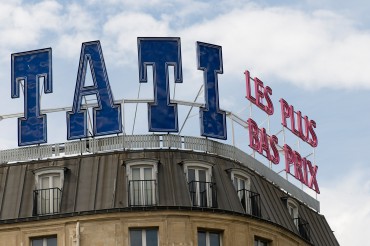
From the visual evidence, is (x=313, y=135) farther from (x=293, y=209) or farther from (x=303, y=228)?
(x=303, y=228)

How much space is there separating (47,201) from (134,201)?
4876 millimetres

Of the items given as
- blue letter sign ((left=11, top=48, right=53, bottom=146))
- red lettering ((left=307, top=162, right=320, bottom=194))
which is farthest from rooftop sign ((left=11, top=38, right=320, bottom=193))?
red lettering ((left=307, top=162, right=320, bottom=194))

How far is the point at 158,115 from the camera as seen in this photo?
66688 mm

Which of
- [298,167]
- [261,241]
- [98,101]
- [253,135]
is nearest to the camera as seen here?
[261,241]

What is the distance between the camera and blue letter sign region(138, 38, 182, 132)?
66688 mm

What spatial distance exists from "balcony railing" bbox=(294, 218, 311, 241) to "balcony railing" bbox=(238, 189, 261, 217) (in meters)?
5.51

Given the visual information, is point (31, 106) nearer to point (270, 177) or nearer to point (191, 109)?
point (191, 109)

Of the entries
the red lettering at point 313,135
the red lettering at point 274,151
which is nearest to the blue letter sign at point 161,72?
the red lettering at point 274,151

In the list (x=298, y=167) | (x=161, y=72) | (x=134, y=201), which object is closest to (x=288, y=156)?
(x=298, y=167)

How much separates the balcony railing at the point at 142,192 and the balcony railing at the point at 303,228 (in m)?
11.9

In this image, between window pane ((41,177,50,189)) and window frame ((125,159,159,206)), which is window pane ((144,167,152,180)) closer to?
window frame ((125,159,159,206))

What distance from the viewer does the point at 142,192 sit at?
2542 inches

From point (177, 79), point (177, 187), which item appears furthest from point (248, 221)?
point (177, 79)

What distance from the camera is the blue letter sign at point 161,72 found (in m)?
66.7
